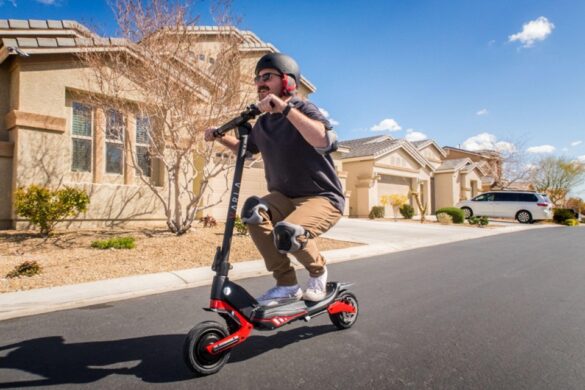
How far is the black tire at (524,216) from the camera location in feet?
65.6

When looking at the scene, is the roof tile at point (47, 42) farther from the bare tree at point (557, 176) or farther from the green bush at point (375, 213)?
the bare tree at point (557, 176)

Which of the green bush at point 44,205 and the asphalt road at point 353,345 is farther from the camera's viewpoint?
the green bush at point 44,205

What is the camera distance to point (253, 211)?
2.38m

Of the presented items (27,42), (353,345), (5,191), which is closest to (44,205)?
(5,191)

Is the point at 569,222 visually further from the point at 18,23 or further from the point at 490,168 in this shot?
the point at 18,23

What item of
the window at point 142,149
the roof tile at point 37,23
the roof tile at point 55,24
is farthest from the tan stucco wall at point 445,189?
the roof tile at point 37,23

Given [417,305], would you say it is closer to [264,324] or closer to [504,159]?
[264,324]

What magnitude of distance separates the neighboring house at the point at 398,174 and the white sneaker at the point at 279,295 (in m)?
16.8

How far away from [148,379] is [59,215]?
6.76m

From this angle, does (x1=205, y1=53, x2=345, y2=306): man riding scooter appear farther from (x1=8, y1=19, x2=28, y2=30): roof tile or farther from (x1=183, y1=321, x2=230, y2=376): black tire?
(x1=8, y1=19, x2=28, y2=30): roof tile

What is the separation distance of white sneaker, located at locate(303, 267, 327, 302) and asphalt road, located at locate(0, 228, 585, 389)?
0.37 metres

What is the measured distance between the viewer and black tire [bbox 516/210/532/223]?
20.0 meters

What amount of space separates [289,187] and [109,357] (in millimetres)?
1783

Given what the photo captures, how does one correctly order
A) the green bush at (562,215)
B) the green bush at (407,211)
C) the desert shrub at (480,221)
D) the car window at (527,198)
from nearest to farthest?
the desert shrub at (480,221) < the green bush at (407,211) < the car window at (527,198) < the green bush at (562,215)
